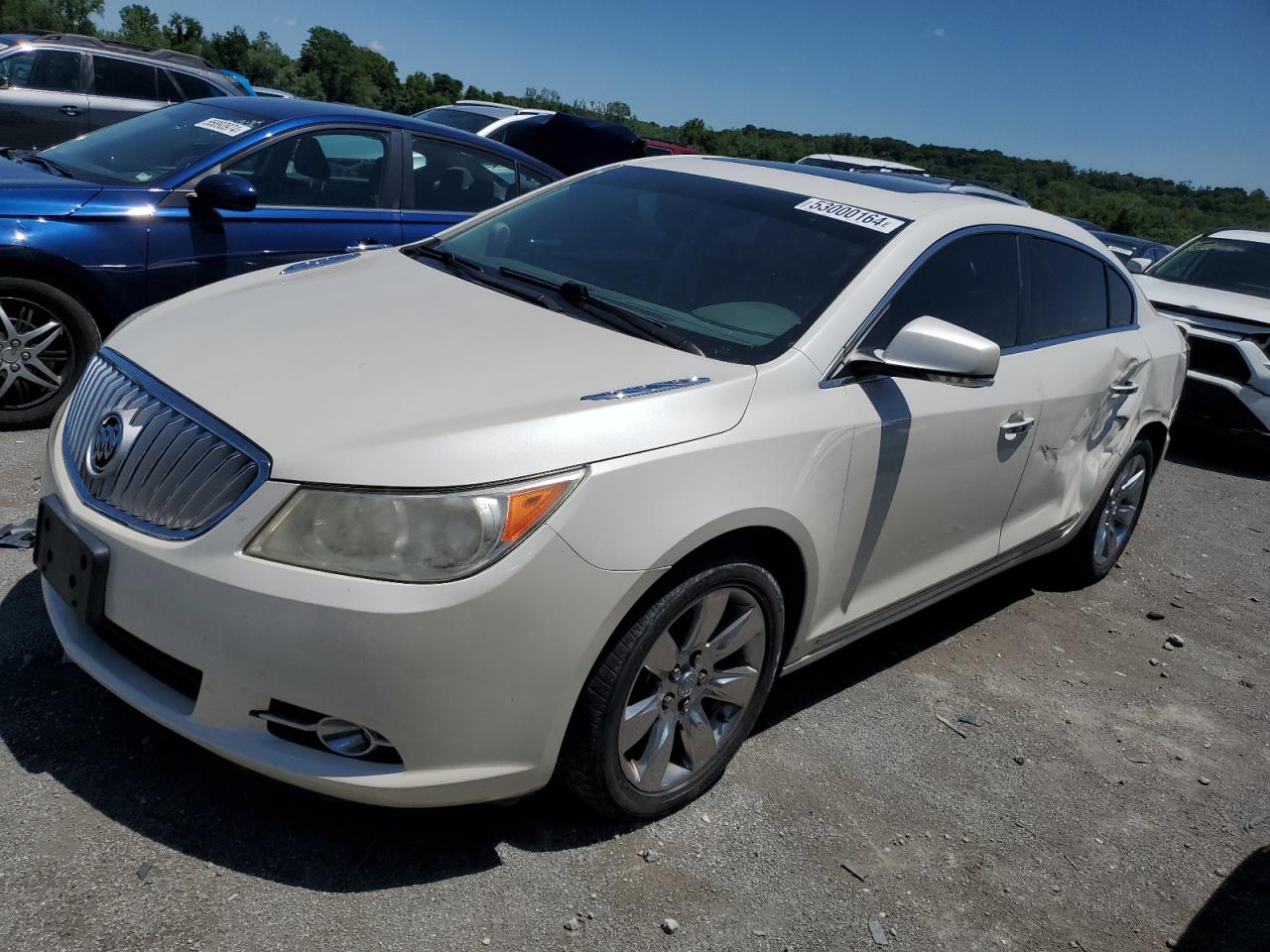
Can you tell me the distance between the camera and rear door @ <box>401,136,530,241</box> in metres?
5.92

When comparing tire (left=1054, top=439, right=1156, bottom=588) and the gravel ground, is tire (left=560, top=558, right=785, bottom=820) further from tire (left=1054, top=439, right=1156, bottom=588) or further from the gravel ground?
tire (left=1054, top=439, right=1156, bottom=588)

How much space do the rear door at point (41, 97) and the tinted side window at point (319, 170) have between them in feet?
22.6

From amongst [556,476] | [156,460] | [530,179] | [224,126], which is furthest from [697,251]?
[530,179]

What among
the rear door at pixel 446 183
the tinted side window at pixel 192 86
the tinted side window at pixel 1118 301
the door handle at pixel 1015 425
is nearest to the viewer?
the door handle at pixel 1015 425

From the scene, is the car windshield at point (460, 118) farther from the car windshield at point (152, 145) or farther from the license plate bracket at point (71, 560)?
the license plate bracket at point (71, 560)

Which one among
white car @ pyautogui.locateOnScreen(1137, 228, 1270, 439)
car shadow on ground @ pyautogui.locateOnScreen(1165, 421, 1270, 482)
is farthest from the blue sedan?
car shadow on ground @ pyautogui.locateOnScreen(1165, 421, 1270, 482)

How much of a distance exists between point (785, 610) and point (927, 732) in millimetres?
930

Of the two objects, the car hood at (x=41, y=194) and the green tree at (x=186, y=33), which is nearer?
the car hood at (x=41, y=194)

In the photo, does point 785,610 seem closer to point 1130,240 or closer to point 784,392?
point 784,392

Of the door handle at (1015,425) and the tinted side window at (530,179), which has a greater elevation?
the tinted side window at (530,179)

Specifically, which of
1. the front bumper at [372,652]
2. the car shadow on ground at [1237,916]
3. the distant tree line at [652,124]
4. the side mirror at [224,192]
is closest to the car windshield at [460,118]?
the side mirror at [224,192]

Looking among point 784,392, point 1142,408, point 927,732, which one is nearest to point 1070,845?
point 927,732

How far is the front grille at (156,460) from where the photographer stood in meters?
2.35

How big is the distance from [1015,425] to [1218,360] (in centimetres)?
527
